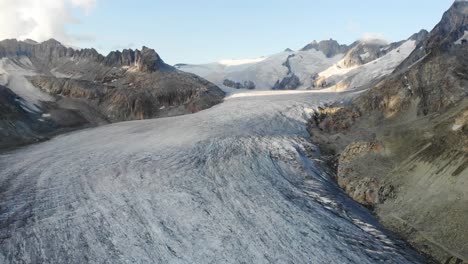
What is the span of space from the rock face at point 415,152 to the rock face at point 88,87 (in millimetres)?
20515

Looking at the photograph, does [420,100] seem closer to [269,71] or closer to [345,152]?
[345,152]

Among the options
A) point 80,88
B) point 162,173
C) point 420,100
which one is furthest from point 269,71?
point 162,173

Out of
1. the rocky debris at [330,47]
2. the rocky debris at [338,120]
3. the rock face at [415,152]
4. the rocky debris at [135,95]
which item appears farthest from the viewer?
the rocky debris at [330,47]

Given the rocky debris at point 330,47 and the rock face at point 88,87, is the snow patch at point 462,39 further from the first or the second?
the rocky debris at point 330,47

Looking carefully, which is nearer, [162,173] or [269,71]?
[162,173]

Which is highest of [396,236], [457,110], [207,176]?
[457,110]

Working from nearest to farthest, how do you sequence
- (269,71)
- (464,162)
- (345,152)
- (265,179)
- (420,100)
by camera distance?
(464,162)
(265,179)
(345,152)
(420,100)
(269,71)

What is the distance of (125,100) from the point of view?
49.2 m

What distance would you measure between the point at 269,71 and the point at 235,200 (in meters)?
108

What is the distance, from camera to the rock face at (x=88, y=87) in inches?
1664

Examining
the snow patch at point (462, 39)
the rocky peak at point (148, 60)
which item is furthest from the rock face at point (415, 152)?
the rocky peak at point (148, 60)

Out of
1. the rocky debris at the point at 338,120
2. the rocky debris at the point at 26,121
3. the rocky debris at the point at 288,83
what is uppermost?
the rocky debris at the point at 26,121

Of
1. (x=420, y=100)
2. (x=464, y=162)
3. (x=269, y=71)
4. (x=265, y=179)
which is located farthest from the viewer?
(x=269, y=71)

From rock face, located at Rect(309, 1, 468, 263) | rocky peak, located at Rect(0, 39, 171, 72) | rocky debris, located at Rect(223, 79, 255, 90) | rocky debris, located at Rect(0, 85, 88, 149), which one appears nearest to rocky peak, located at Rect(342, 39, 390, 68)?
rocky debris, located at Rect(223, 79, 255, 90)
